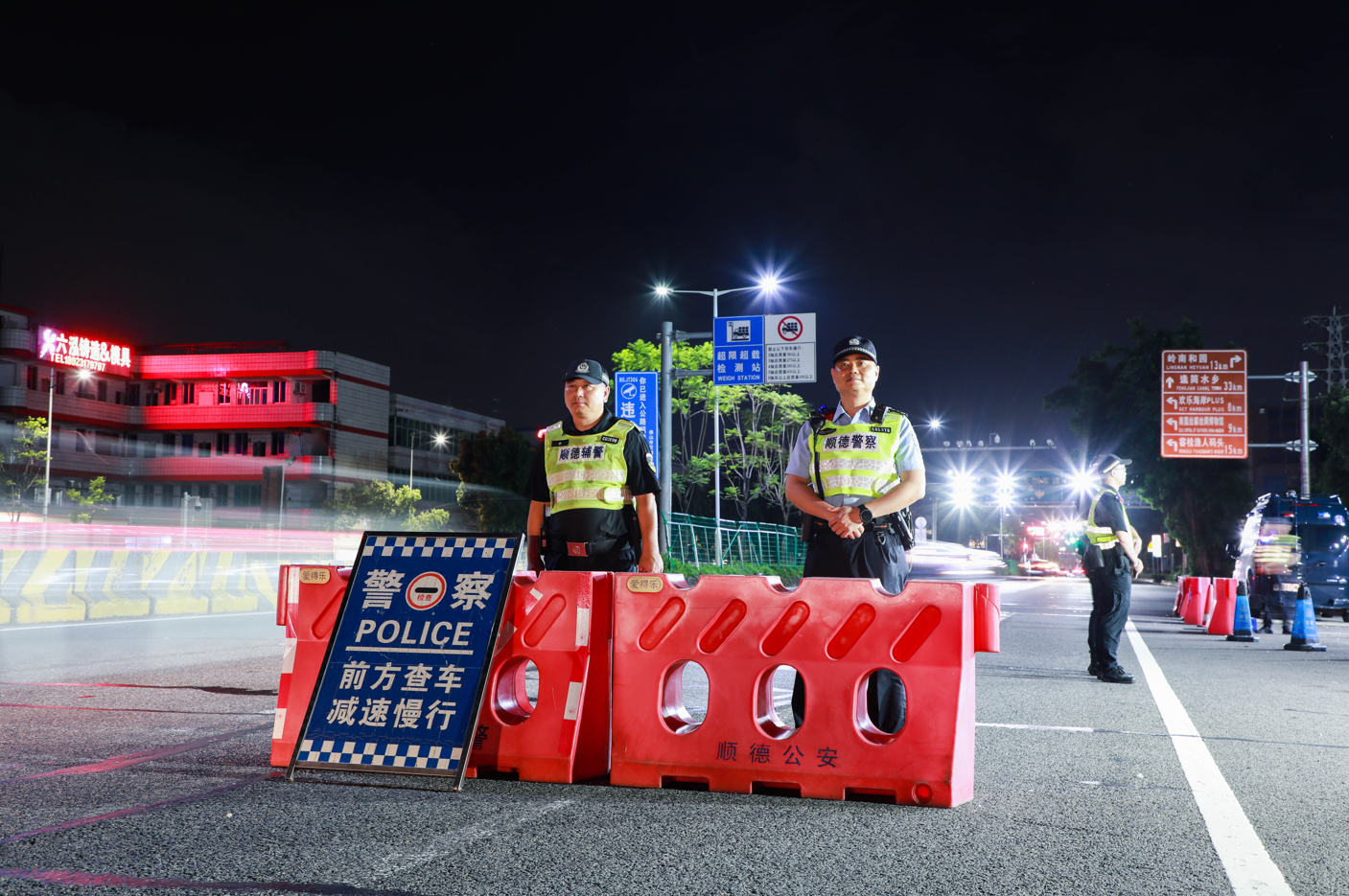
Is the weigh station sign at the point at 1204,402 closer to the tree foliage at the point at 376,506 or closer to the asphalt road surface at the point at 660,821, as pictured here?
the asphalt road surface at the point at 660,821

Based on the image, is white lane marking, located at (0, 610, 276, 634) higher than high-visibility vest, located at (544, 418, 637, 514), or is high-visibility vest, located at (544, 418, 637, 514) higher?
high-visibility vest, located at (544, 418, 637, 514)

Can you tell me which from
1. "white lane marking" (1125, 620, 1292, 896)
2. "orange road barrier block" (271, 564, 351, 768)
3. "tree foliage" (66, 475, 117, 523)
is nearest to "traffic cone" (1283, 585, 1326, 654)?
"white lane marking" (1125, 620, 1292, 896)

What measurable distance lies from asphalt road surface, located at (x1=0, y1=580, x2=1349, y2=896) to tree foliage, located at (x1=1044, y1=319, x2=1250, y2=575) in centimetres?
4599

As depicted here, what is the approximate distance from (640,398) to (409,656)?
76.5 ft

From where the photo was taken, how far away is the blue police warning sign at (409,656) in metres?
4.77

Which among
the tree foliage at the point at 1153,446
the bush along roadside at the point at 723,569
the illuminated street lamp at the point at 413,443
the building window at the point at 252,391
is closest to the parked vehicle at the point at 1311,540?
the bush along roadside at the point at 723,569

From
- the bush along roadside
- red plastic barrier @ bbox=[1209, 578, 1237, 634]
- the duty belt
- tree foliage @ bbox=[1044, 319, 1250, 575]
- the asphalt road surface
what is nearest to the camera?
the asphalt road surface

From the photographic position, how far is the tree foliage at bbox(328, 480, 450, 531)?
70250mm

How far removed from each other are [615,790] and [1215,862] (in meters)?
2.42

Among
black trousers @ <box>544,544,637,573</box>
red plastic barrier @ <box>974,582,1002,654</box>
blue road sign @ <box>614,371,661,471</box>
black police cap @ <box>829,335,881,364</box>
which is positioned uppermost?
blue road sign @ <box>614,371,661,471</box>

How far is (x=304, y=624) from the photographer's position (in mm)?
5492

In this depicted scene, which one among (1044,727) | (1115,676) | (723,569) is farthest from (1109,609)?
(723,569)

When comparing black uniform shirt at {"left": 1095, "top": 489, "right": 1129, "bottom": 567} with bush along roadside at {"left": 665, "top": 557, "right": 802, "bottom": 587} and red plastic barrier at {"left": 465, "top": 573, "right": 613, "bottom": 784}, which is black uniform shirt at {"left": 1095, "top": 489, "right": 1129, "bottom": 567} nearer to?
red plastic barrier at {"left": 465, "top": 573, "right": 613, "bottom": 784}

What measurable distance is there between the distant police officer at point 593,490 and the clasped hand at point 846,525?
1.20m
